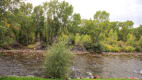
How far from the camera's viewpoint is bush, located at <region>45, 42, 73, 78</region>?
10.0 m

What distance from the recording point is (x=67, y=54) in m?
10.3

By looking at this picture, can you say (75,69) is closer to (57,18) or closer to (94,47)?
(94,47)

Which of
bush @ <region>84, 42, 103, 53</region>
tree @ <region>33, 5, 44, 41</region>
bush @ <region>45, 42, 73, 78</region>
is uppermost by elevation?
tree @ <region>33, 5, 44, 41</region>

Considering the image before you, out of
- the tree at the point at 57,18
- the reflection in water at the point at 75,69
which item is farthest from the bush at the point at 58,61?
the tree at the point at 57,18

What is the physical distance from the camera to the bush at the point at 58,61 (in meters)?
10.0

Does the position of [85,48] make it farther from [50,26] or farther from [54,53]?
[54,53]

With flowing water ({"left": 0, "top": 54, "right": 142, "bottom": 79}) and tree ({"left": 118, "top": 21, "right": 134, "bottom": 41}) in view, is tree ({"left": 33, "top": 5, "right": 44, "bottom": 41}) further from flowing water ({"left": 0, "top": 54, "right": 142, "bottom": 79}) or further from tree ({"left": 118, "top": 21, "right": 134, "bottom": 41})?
tree ({"left": 118, "top": 21, "right": 134, "bottom": 41})

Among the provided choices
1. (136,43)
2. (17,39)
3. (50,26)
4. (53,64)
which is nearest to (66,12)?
(50,26)

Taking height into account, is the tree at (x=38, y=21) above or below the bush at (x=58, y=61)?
above

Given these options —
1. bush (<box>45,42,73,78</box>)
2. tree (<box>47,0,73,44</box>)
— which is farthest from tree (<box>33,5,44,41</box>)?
bush (<box>45,42,73,78</box>)

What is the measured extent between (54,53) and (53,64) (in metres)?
1.04

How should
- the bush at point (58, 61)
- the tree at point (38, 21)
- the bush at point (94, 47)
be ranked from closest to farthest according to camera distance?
1. the bush at point (58, 61)
2. the bush at point (94, 47)
3. the tree at point (38, 21)

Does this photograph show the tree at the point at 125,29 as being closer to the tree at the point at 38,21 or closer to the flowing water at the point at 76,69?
the tree at the point at 38,21

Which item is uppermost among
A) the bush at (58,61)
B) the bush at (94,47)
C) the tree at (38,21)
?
the tree at (38,21)
